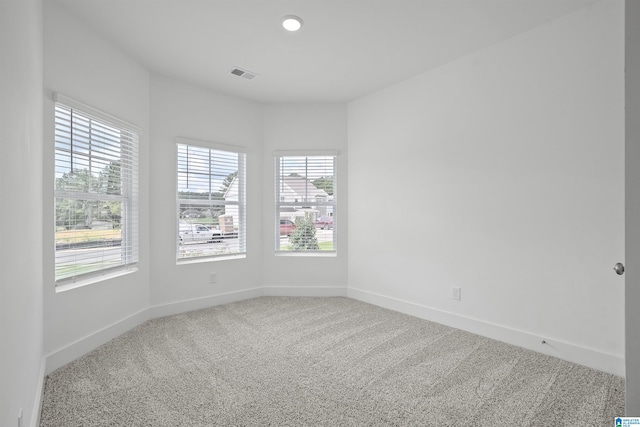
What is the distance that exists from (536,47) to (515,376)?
2572mm

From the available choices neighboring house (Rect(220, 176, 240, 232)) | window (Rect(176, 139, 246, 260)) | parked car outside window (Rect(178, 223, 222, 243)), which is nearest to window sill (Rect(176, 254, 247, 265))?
window (Rect(176, 139, 246, 260))

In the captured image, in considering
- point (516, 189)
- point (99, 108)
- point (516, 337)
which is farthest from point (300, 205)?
point (516, 337)

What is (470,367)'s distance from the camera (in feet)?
8.14

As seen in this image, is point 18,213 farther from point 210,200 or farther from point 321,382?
point 210,200

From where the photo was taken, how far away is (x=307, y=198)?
4594 mm

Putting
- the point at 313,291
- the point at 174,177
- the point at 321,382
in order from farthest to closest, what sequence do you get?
the point at 313,291
the point at 174,177
the point at 321,382

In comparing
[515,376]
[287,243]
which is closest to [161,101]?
[287,243]

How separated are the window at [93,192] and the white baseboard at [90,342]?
49 centimetres

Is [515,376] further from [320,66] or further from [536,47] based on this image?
[320,66]

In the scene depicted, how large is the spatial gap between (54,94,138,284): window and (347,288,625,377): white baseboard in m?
2.92

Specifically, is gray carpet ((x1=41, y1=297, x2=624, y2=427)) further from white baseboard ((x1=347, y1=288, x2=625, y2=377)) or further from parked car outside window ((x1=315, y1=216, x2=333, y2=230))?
parked car outside window ((x1=315, y1=216, x2=333, y2=230))

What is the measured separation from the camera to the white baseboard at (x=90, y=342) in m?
2.43

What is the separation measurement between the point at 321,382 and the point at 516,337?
1.80 meters

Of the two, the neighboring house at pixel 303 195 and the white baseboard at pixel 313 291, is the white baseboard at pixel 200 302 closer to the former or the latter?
the white baseboard at pixel 313 291
